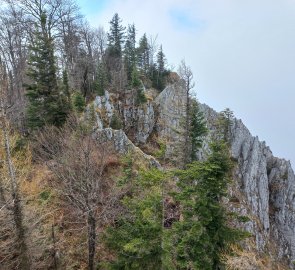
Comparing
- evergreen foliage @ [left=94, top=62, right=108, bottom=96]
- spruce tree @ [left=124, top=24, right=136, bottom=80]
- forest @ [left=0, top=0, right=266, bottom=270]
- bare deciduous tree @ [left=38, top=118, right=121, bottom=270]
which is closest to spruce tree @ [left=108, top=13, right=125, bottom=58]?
spruce tree @ [left=124, top=24, right=136, bottom=80]

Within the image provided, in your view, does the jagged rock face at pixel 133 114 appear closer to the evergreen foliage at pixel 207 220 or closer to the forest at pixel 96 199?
the forest at pixel 96 199

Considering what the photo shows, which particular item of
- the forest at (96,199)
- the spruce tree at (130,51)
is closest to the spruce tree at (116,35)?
the spruce tree at (130,51)

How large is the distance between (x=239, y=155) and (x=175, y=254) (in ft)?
82.6

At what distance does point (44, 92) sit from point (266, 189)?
2668cm

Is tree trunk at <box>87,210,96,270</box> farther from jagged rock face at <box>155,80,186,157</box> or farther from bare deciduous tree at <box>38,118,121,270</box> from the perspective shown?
jagged rock face at <box>155,80,186,157</box>

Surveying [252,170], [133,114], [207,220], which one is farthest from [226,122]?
[207,220]

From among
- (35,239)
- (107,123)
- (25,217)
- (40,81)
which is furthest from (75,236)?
(107,123)

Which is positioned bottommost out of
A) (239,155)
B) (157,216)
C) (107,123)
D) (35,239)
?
(35,239)

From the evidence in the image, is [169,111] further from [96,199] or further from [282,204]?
[96,199]

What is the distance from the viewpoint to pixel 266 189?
31.8 metres

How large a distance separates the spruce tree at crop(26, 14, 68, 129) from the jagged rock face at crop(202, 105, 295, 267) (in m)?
20.6

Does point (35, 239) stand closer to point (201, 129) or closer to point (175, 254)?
point (175, 254)

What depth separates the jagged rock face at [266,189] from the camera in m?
29.5

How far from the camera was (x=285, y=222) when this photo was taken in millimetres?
31469
